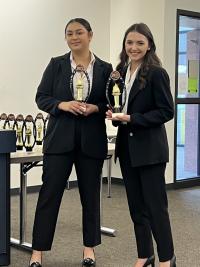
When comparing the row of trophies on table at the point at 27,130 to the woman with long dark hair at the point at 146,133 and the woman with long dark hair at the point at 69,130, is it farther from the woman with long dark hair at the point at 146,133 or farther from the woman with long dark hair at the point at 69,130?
the woman with long dark hair at the point at 146,133

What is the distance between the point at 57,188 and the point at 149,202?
1.92ft

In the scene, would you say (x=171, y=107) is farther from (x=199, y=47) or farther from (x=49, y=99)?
(x=199, y=47)

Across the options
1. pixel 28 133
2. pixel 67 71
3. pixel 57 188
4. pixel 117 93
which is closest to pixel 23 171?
pixel 28 133

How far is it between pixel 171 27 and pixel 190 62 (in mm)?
601

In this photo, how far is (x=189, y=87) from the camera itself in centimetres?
611

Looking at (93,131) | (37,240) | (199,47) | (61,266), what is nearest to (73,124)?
(93,131)

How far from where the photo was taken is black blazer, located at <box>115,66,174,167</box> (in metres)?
2.53

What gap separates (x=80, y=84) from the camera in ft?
9.09

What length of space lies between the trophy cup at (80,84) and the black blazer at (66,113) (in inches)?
1.1

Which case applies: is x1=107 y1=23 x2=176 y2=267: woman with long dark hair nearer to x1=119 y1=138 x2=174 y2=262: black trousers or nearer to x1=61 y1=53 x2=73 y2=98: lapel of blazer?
x1=119 y1=138 x2=174 y2=262: black trousers

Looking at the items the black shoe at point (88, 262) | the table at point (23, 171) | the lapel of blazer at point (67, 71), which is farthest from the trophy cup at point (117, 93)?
the black shoe at point (88, 262)

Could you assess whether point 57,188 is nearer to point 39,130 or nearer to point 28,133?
point 28,133

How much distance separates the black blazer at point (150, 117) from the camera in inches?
99.7

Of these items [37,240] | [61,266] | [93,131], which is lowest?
[61,266]
